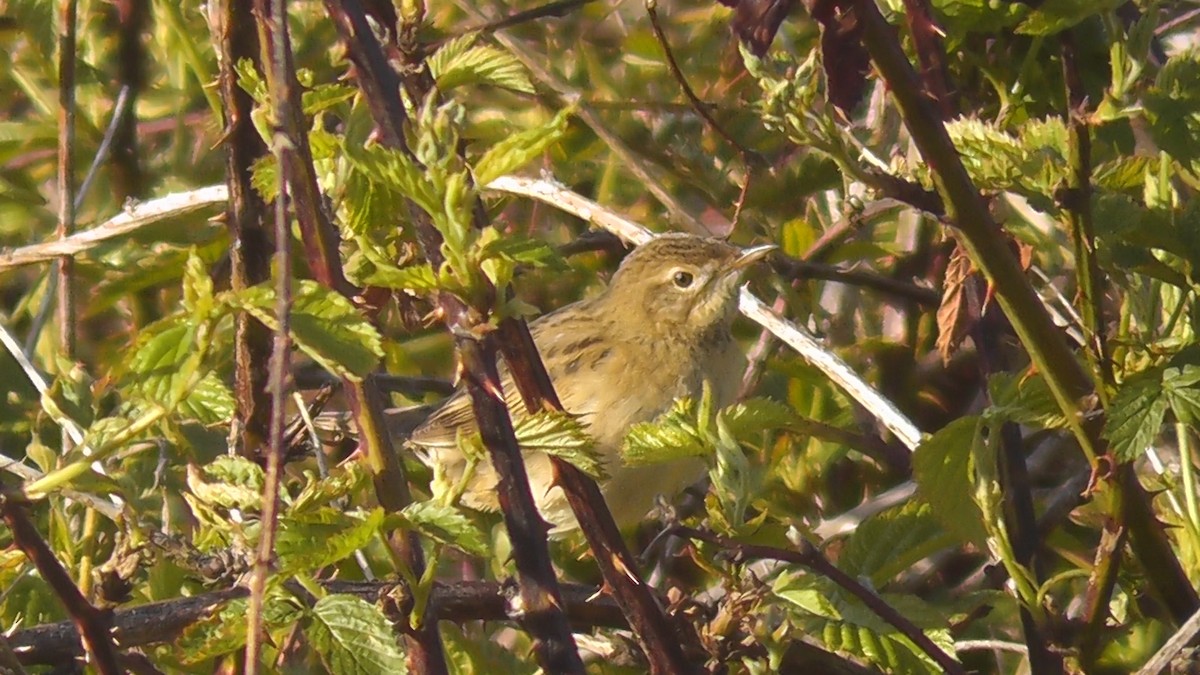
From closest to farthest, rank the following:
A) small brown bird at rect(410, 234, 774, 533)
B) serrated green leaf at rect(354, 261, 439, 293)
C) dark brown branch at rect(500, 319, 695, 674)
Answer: serrated green leaf at rect(354, 261, 439, 293), dark brown branch at rect(500, 319, 695, 674), small brown bird at rect(410, 234, 774, 533)

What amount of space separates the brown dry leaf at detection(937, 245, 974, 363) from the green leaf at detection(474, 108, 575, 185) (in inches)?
54.3

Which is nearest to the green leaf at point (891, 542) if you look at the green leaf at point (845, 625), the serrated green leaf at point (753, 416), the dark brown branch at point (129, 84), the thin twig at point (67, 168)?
the green leaf at point (845, 625)

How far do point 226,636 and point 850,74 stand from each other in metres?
0.96

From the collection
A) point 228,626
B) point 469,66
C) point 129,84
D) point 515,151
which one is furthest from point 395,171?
point 129,84

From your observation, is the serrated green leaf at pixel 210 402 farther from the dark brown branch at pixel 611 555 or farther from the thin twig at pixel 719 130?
the thin twig at pixel 719 130

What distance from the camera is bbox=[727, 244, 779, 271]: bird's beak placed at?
353 cm

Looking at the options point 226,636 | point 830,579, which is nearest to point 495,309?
point 226,636

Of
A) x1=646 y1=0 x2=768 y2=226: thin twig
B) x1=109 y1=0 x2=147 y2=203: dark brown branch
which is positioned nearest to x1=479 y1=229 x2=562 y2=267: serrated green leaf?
x1=646 y1=0 x2=768 y2=226: thin twig

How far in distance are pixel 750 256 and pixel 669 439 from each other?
5.74ft

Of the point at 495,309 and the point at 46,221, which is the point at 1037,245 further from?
the point at 46,221

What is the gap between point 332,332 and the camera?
1708 millimetres

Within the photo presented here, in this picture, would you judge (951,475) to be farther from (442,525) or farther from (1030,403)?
(442,525)

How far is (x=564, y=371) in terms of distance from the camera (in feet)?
13.8

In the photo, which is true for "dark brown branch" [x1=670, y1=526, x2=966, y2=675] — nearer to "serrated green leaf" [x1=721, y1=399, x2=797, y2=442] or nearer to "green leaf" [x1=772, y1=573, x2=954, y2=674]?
"green leaf" [x1=772, y1=573, x2=954, y2=674]
